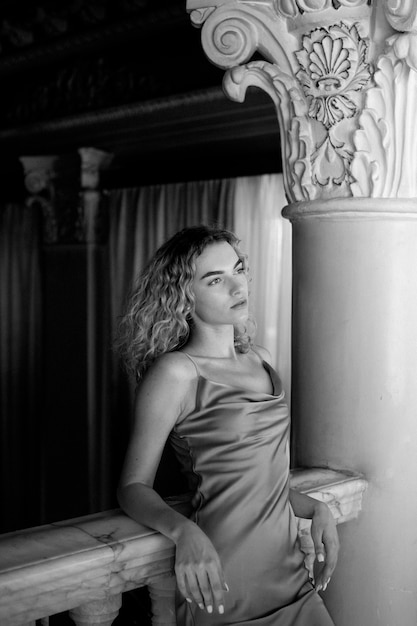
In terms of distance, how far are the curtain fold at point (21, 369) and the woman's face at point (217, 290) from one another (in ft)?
17.5

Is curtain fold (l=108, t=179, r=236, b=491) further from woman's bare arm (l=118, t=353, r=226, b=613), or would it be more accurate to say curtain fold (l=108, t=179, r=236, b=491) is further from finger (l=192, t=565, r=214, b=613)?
finger (l=192, t=565, r=214, b=613)

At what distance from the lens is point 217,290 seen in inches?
82.4

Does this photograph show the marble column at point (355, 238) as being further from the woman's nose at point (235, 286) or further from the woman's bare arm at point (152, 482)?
the woman's bare arm at point (152, 482)

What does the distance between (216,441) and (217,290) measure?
38cm

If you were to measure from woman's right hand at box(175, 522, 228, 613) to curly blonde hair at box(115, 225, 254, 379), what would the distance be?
0.52m

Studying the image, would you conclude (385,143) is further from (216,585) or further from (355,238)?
(216,585)

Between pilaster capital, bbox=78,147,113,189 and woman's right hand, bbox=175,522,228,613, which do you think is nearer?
woman's right hand, bbox=175,522,228,613

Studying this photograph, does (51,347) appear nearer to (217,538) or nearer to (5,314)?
(5,314)

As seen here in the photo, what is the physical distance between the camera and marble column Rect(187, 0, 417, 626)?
8.13ft

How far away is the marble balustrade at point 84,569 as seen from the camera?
66.5 inches

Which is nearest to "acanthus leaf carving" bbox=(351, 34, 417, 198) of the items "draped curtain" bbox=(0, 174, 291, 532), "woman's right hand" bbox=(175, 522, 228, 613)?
"woman's right hand" bbox=(175, 522, 228, 613)

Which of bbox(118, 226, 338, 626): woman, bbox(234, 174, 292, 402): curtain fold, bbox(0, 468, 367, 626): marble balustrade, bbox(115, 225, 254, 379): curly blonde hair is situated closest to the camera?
bbox(0, 468, 367, 626): marble balustrade

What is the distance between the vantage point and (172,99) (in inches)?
204

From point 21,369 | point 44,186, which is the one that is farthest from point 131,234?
point 21,369
